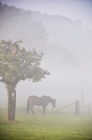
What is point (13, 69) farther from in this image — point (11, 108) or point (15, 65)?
point (11, 108)

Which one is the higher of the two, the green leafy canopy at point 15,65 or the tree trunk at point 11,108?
the green leafy canopy at point 15,65

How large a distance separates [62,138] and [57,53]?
103m

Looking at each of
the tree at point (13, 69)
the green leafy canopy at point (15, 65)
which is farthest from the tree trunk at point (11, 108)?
the green leafy canopy at point (15, 65)

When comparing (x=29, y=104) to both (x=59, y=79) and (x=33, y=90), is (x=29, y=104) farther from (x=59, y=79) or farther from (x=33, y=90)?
(x=59, y=79)

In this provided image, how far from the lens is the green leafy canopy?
2591 cm

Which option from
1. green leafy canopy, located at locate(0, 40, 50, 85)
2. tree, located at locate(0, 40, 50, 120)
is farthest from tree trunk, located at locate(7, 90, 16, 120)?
green leafy canopy, located at locate(0, 40, 50, 85)

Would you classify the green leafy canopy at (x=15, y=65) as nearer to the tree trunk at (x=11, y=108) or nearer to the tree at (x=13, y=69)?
the tree at (x=13, y=69)

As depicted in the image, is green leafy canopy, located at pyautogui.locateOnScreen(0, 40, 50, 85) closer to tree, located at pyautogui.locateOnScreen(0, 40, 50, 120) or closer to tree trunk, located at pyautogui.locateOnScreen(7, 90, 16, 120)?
tree, located at pyautogui.locateOnScreen(0, 40, 50, 120)

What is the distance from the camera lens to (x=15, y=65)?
25891mm

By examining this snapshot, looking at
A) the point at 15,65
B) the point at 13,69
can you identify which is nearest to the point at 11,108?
the point at 13,69

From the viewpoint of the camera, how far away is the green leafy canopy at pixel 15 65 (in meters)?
25.9

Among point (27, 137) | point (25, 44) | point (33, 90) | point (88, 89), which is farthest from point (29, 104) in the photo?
point (25, 44)

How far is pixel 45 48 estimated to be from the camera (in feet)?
378

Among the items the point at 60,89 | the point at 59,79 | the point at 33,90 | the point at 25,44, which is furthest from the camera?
the point at 25,44
